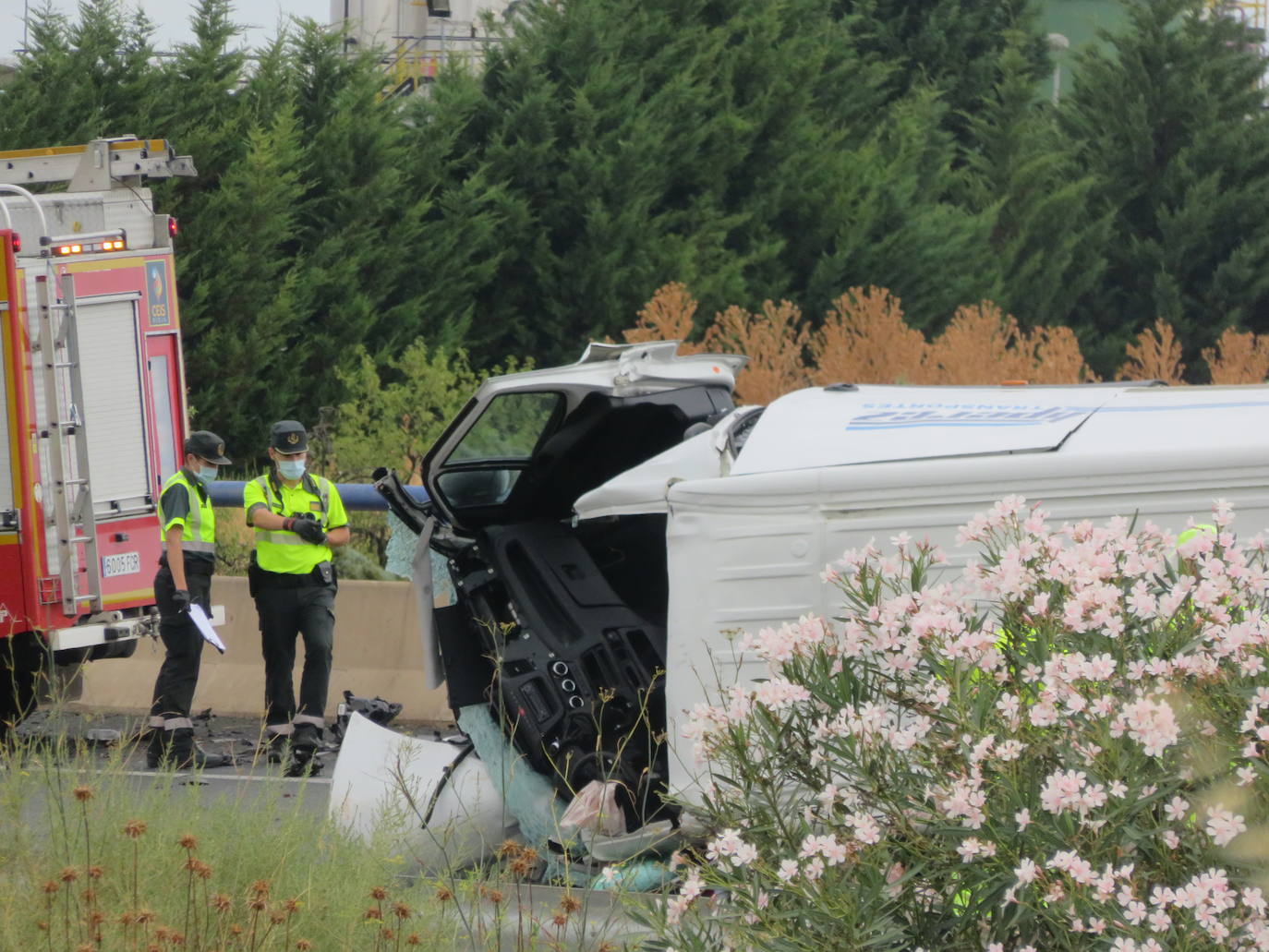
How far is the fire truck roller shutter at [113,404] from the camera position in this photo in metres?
10.1

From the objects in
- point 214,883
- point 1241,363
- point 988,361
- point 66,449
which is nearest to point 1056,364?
point 988,361

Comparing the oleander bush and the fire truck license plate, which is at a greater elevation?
the oleander bush

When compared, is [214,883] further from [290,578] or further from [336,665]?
[336,665]

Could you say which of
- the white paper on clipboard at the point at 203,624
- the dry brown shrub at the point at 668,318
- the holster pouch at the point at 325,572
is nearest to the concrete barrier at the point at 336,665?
the holster pouch at the point at 325,572

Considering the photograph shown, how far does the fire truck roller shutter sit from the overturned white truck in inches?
148

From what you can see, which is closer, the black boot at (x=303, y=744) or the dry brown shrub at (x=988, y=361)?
the black boot at (x=303, y=744)

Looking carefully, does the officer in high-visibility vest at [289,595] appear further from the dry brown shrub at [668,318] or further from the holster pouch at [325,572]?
the dry brown shrub at [668,318]

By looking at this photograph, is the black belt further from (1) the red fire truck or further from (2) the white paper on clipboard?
(1) the red fire truck

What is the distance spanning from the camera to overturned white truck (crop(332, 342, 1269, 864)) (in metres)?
5.53

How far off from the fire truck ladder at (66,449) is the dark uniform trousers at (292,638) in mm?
1027

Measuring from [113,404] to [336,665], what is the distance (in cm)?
196

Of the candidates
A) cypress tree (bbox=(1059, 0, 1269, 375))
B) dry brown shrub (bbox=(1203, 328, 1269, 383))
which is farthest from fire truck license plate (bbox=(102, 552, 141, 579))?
cypress tree (bbox=(1059, 0, 1269, 375))

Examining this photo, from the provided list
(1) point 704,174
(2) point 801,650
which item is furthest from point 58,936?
(1) point 704,174

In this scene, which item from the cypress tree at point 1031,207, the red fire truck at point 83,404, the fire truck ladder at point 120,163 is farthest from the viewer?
the cypress tree at point 1031,207
